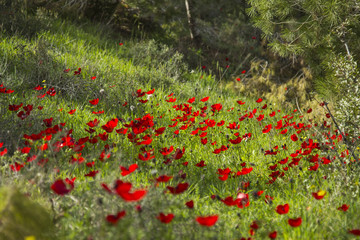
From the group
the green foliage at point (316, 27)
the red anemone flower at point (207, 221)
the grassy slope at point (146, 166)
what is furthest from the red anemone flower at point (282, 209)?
the green foliage at point (316, 27)

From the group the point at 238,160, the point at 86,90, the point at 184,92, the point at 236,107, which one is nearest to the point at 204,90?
the point at 184,92

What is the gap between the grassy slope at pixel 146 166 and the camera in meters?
1.41

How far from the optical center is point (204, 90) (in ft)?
15.7

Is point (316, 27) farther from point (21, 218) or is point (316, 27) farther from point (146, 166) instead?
point (21, 218)

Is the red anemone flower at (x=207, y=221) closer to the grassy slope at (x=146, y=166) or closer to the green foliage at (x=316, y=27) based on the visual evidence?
the grassy slope at (x=146, y=166)

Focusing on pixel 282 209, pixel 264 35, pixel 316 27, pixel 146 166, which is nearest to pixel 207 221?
pixel 282 209

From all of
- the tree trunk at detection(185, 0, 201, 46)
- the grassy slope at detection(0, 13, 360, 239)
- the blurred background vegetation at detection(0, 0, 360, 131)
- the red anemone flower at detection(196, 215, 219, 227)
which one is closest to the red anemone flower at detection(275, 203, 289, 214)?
the grassy slope at detection(0, 13, 360, 239)

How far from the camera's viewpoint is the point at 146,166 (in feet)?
7.50

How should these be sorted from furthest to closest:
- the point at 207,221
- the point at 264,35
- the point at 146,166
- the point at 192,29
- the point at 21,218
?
the point at 192,29 < the point at 264,35 < the point at 146,166 < the point at 21,218 < the point at 207,221

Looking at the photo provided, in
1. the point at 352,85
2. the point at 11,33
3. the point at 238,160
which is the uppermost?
the point at 352,85

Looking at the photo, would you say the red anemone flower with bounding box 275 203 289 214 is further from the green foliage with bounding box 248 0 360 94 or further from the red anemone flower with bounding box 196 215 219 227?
the green foliage with bounding box 248 0 360 94

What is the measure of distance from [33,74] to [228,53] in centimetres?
554

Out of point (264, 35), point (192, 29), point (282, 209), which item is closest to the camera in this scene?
point (282, 209)

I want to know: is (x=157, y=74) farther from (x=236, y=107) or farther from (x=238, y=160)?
(x=238, y=160)
